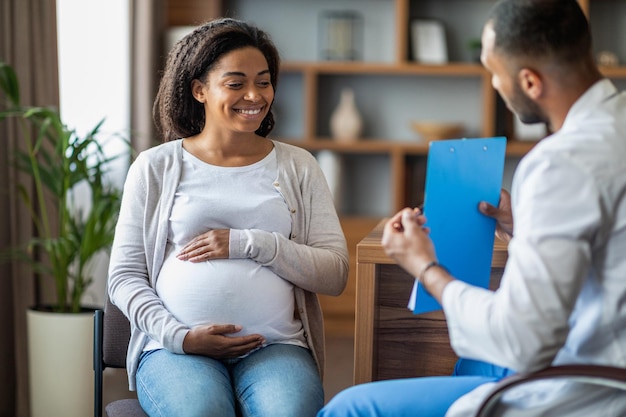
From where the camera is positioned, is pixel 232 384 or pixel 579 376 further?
pixel 232 384

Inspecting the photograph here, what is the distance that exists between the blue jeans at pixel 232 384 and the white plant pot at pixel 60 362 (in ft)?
3.97

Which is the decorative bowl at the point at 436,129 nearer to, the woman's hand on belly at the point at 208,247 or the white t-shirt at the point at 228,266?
the white t-shirt at the point at 228,266

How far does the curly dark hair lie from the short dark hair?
A: 0.91 metres

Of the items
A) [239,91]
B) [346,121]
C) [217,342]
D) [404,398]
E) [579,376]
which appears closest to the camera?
[579,376]

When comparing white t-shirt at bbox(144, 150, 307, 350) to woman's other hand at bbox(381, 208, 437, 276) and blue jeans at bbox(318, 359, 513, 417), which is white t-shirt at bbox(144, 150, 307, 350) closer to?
blue jeans at bbox(318, 359, 513, 417)

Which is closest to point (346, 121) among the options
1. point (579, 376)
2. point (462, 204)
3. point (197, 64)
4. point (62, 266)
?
point (62, 266)

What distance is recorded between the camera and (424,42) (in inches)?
202

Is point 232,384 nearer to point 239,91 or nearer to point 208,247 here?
point 208,247

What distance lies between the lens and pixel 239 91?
7.08 ft

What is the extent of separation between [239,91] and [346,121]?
305cm

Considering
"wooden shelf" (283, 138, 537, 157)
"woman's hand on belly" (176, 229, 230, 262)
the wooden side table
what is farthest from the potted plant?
"wooden shelf" (283, 138, 537, 157)

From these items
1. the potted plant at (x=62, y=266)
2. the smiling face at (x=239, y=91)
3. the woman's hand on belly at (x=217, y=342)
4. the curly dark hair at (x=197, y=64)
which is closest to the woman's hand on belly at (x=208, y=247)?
the woman's hand on belly at (x=217, y=342)

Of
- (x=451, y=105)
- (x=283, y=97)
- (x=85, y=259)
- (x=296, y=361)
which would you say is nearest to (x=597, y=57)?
(x=451, y=105)

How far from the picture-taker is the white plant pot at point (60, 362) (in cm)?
315
